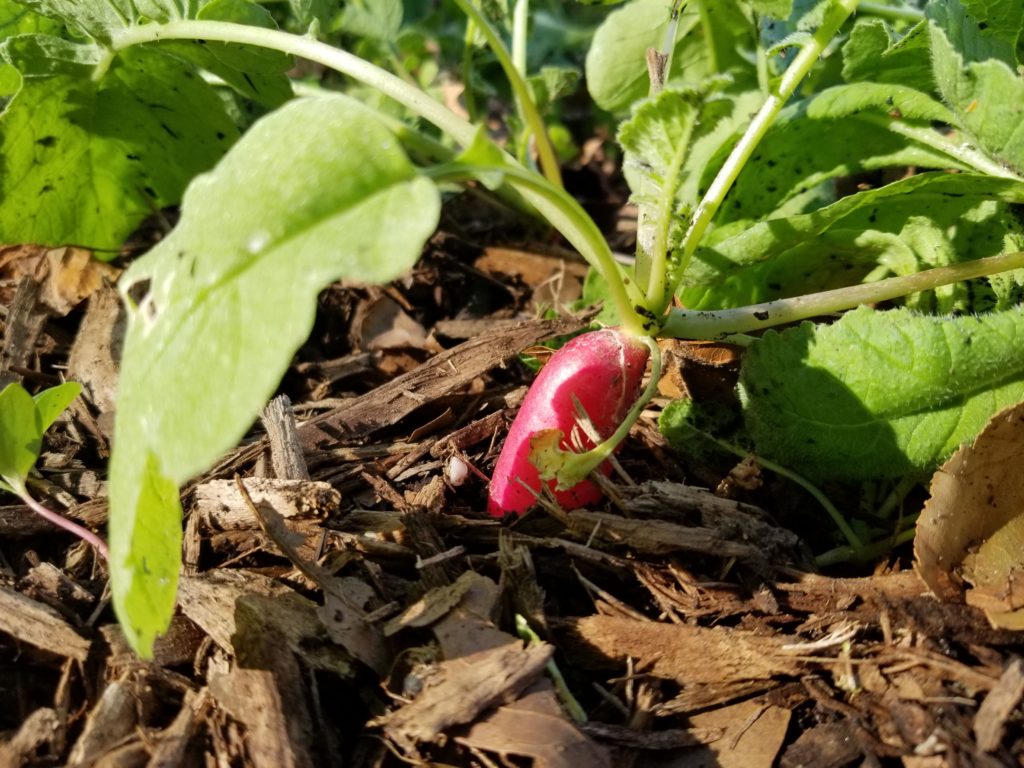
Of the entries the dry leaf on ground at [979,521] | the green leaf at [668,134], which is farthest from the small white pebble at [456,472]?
the dry leaf on ground at [979,521]

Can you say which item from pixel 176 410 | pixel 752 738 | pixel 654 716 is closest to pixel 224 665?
pixel 176 410

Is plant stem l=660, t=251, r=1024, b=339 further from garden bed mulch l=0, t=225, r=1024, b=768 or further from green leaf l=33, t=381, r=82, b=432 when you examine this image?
green leaf l=33, t=381, r=82, b=432

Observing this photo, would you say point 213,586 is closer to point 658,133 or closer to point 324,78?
point 658,133

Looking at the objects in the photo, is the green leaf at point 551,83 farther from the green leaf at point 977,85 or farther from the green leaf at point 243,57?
the green leaf at point 977,85

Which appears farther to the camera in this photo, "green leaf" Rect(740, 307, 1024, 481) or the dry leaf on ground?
"green leaf" Rect(740, 307, 1024, 481)

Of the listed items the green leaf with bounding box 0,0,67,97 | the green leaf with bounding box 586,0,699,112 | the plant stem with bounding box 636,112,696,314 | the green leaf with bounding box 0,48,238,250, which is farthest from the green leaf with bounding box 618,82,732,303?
the green leaf with bounding box 0,0,67,97

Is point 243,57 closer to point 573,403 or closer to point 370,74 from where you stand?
point 370,74
